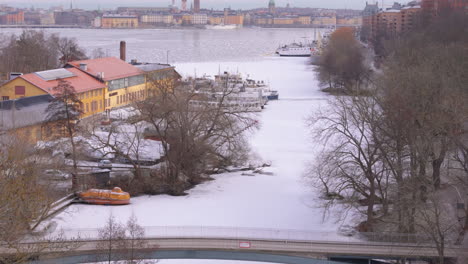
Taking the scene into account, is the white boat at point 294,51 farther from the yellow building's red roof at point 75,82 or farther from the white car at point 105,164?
the white car at point 105,164

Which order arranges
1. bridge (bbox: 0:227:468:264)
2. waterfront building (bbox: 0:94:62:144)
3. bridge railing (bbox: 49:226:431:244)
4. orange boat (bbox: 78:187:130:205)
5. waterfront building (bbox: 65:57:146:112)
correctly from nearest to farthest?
bridge (bbox: 0:227:468:264) < bridge railing (bbox: 49:226:431:244) < orange boat (bbox: 78:187:130:205) < waterfront building (bbox: 0:94:62:144) < waterfront building (bbox: 65:57:146:112)

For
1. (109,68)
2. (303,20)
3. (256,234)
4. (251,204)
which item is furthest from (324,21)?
(256,234)

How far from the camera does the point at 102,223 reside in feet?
23.7

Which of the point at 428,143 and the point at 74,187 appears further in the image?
the point at 74,187

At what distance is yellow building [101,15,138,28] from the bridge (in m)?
82.6

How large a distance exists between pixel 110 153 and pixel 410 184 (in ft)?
14.3

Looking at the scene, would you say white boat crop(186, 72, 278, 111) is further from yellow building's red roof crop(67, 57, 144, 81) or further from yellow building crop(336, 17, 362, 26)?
yellow building crop(336, 17, 362, 26)

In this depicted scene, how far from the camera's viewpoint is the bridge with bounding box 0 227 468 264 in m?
6.29

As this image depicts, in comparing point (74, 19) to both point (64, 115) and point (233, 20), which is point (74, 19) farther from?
point (64, 115)

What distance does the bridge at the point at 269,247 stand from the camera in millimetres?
6289

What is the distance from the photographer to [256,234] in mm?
A: 6789

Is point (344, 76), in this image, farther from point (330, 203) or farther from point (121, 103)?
point (330, 203)

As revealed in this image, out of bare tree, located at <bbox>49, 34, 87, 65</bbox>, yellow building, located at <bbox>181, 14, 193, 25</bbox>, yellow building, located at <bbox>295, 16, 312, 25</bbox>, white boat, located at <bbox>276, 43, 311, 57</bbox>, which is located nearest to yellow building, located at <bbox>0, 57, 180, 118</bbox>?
bare tree, located at <bbox>49, 34, 87, 65</bbox>

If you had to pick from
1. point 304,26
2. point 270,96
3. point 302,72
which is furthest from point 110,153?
point 304,26
